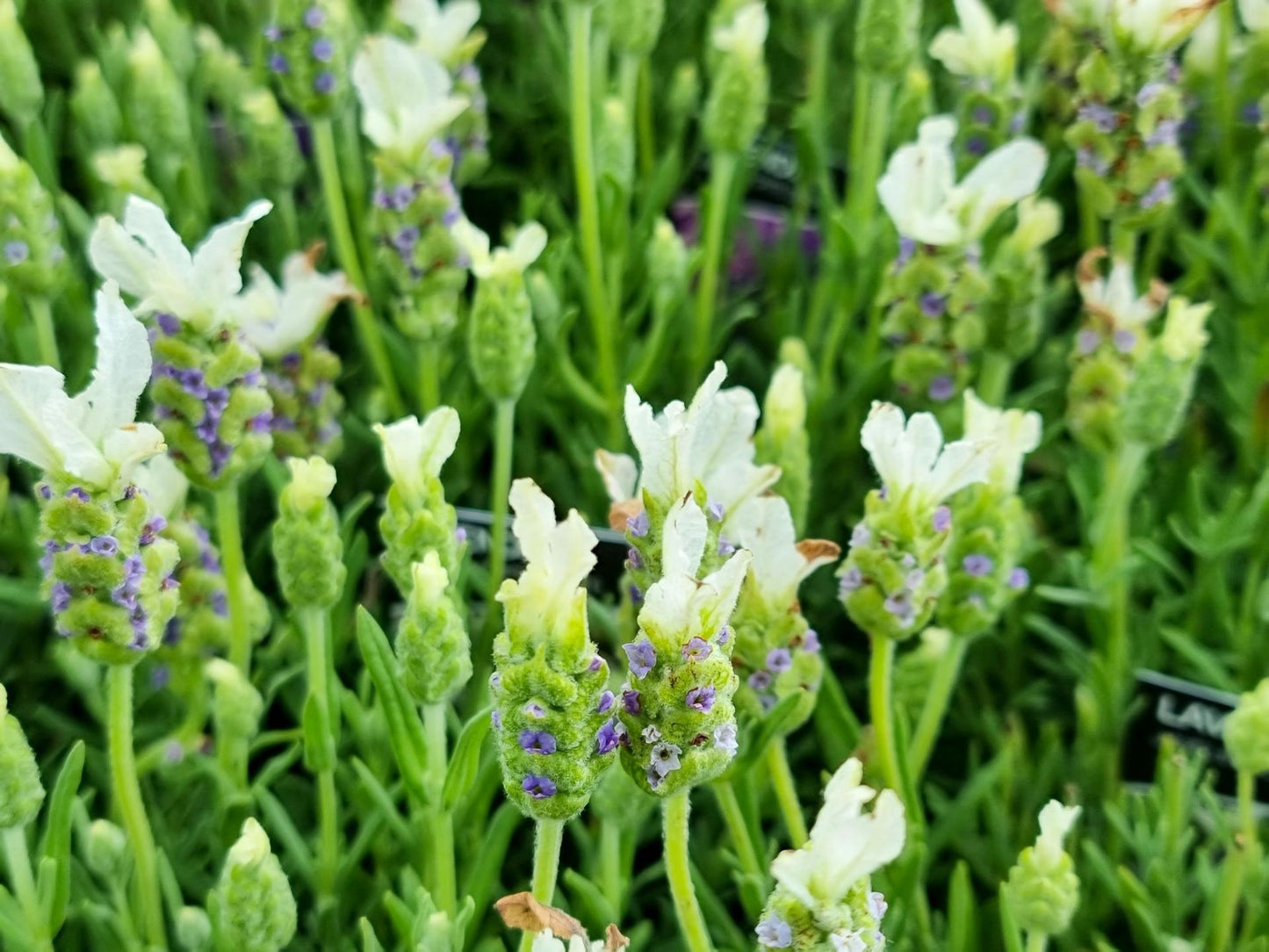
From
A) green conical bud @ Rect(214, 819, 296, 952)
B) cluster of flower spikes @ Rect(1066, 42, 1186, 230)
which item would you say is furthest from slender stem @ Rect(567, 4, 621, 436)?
green conical bud @ Rect(214, 819, 296, 952)

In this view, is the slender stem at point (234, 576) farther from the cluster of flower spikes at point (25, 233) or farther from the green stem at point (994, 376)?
the green stem at point (994, 376)

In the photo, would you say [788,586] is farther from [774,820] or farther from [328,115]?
[328,115]

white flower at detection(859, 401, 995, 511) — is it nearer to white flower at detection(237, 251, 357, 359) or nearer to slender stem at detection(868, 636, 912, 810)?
slender stem at detection(868, 636, 912, 810)

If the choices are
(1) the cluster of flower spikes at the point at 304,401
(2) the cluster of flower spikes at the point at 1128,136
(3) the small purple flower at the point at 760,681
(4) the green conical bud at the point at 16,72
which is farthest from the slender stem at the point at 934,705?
(4) the green conical bud at the point at 16,72

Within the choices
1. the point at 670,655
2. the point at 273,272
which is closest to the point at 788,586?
the point at 670,655

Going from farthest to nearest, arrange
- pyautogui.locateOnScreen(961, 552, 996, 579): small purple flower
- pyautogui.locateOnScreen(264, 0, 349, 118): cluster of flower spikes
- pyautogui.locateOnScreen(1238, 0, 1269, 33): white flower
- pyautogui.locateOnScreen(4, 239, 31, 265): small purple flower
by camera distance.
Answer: pyautogui.locateOnScreen(1238, 0, 1269, 33): white flower, pyautogui.locateOnScreen(264, 0, 349, 118): cluster of flower spikes, pyautogui.locateOnScreen(4, 239, 31, 265): small purple flower, pyautogui.locateOnScreen(961, 552, 996, 579): small purple flower

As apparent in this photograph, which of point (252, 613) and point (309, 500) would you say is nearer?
point (309, 500)
